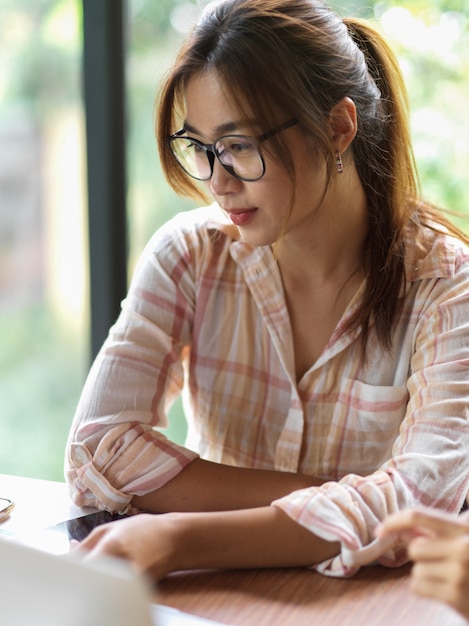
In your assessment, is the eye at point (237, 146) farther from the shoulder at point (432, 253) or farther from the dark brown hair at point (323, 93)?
the shoulder at point (432, 253)

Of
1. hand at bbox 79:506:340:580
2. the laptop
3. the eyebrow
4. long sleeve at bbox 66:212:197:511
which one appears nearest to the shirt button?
long sleeve at bbox 66:212:197:511

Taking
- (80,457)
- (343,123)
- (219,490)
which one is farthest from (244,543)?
(343,123)

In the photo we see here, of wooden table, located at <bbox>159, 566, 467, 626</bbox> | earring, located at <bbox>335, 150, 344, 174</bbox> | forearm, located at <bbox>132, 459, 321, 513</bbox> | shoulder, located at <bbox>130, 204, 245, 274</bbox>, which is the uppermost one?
earring, located at <bbox>335, 150, 344, 174</bbox>

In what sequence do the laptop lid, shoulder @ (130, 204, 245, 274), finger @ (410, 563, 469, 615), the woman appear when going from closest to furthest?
1. the laptop lid
2. finger @ (410, 563, 469, 615)
3. the woman
4. shoulder @ (130, 204, 245, 274)

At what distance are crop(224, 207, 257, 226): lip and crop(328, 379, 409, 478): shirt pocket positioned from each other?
0.33 m

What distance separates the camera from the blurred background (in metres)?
2.41

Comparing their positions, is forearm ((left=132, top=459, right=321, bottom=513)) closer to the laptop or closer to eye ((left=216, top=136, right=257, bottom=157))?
eye ((left=216, top=136, right=257, bottom=157))

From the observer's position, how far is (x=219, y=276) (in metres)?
1.70

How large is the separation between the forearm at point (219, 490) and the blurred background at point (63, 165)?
1.10 metres

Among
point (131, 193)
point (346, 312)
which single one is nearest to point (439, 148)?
point (131, 193)

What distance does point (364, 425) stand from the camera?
159 centimetres

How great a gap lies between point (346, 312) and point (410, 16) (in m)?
1.11

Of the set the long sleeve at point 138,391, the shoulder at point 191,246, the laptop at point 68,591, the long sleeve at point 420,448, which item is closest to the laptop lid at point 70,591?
the laptop at point 68,591

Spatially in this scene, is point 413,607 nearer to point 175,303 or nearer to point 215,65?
point 175,303
